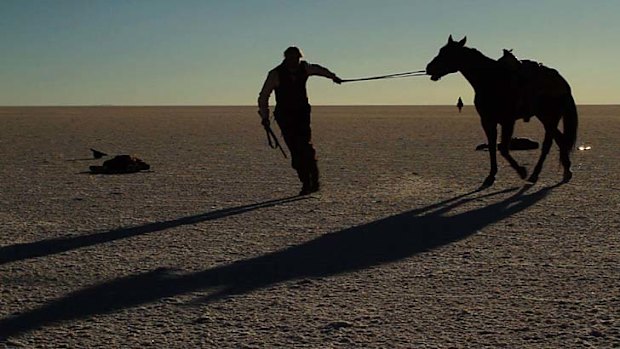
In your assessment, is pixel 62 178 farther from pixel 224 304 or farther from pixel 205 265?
pixel 224 304

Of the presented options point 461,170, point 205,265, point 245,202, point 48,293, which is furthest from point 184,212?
point 461,170

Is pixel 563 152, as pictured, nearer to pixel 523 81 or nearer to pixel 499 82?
pixel 523 81

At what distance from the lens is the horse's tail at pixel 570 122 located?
10812 mm

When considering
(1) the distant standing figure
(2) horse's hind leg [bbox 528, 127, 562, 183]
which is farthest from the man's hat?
(2) horse's hind leg [bbox 528, 127, 562, 183]

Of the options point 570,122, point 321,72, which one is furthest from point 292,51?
point 570,122

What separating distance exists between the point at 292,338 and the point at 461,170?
947 cm

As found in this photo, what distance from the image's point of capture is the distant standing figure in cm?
967

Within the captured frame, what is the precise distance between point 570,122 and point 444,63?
1.91 meters

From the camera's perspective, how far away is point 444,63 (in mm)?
10227

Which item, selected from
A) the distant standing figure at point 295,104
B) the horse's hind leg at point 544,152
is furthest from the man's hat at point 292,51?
the horse's hind leg at point 544,152

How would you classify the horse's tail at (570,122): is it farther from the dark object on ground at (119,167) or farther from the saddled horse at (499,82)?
the dark object on ground at (119,167)

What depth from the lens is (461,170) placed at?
1338cm

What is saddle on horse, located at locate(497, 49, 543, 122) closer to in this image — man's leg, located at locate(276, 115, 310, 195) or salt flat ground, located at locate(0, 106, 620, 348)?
salt flat ground, located at locate(0, 106, 620, 348)

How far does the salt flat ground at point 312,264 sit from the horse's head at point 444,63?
4.62 feet
